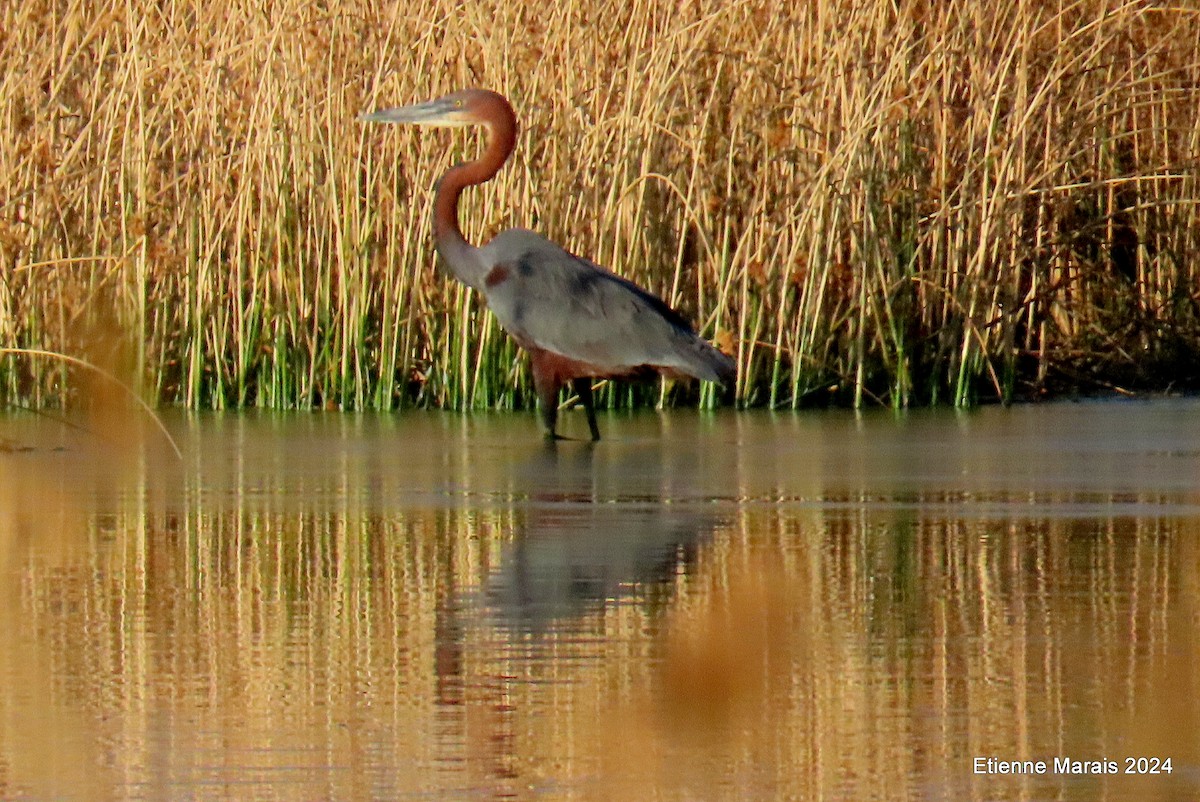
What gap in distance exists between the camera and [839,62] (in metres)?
8.89

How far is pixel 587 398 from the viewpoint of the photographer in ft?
27.0

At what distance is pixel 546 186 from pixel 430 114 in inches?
32.2

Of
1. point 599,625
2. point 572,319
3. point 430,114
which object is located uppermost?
point 430,114

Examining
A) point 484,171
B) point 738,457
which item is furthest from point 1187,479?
point 484,171

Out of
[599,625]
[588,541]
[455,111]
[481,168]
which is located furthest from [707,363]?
[599,625]

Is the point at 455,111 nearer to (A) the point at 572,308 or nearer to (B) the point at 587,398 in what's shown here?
(A) the point at 572,308

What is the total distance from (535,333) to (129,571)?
3.61 metres

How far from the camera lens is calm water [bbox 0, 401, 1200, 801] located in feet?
9.81

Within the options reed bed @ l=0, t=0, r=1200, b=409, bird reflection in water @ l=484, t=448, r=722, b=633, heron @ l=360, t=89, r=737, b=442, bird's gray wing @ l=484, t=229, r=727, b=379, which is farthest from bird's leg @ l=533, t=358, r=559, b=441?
bird reflection in water @ l=484, t=448, r=722, b=633

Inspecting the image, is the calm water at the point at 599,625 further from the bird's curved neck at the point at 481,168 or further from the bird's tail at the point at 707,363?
the bird's curved neck at the point at 481,168

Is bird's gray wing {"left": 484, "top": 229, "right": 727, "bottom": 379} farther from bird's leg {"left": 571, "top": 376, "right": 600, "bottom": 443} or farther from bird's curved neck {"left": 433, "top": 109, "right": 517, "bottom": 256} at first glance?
bird's curved neck {"left": 433, "top": 109, "right": 517, "bottom": 256}

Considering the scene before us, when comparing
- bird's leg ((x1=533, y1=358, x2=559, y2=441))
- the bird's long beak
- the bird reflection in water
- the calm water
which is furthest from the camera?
the bird's long beak

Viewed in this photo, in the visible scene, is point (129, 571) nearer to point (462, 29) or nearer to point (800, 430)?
point (800, 430)

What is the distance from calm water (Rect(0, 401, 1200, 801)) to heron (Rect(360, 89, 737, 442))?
0.93 m
